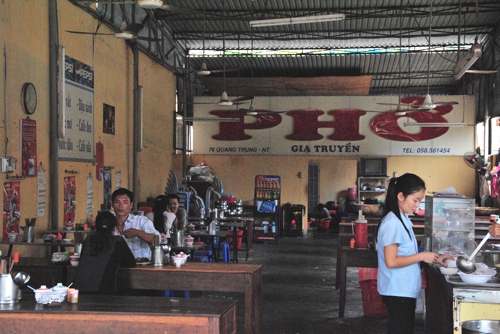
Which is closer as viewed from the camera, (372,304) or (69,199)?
(372,304)

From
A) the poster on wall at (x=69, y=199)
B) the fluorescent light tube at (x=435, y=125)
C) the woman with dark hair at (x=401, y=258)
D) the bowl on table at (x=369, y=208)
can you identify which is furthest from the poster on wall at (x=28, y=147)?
the bowl on table at (x=369, y=208)

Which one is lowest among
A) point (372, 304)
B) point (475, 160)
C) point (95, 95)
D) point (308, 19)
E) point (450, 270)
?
point (372, 304)

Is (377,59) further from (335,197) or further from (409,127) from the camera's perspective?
(335,197)

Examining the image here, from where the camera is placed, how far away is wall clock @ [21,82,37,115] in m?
7.05

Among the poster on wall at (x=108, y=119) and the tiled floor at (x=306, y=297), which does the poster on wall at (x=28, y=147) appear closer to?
the poster on wall at (x=108, y=119)

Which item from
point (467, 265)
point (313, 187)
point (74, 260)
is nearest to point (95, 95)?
point (74, 260)

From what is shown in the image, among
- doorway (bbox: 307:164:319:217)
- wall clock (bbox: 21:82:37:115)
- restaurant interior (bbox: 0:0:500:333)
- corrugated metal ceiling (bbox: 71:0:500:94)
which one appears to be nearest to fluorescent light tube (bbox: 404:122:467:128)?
restaurant interior (bbox: 0:0:500:333)

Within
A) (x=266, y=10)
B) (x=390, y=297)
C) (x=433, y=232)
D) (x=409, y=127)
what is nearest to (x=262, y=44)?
(x=266, y=10)

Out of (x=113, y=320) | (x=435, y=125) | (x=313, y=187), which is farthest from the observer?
(x=313, y=187)

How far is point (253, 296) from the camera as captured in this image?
15.5 ft

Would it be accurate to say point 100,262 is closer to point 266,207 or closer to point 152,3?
point 152,3

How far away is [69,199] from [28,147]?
144cm

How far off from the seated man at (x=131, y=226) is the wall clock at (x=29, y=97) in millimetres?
2384

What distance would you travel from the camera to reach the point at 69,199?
842cm
